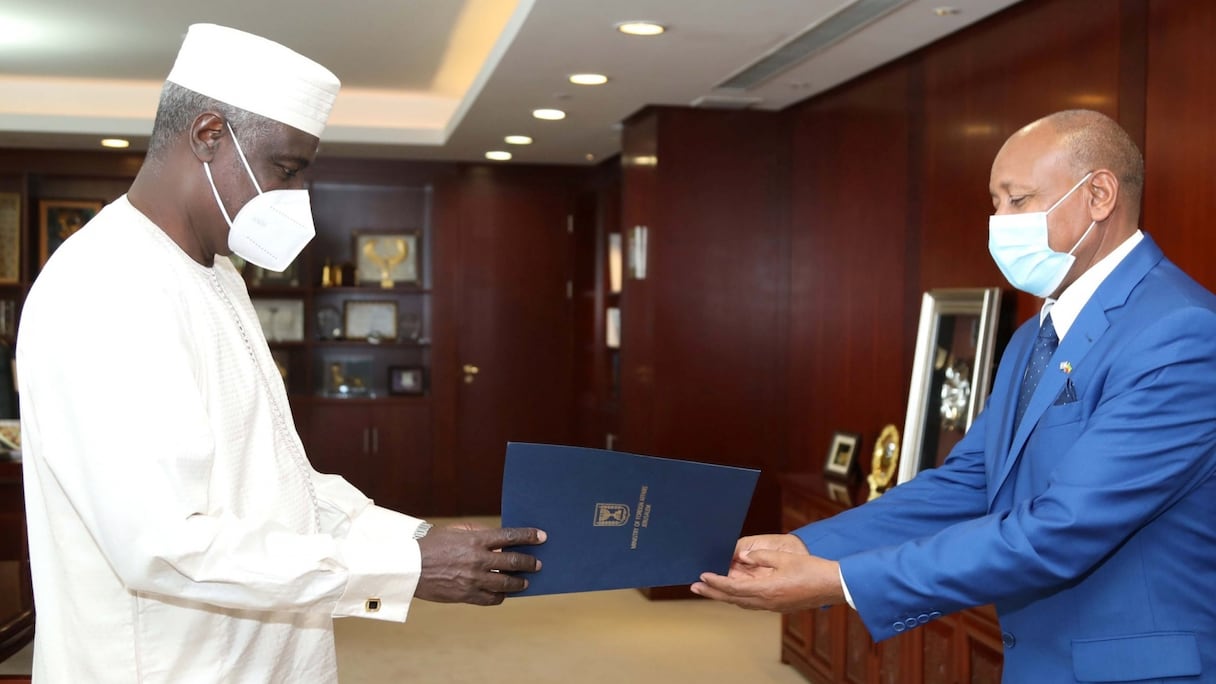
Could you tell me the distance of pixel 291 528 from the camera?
6.03 ft

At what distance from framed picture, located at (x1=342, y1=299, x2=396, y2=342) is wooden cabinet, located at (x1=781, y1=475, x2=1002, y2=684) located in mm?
4623

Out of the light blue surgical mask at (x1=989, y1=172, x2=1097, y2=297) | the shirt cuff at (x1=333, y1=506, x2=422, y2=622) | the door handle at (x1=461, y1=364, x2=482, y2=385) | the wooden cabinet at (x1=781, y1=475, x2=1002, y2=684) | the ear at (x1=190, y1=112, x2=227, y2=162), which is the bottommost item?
the wooden cabinet at (x1=781, y1=475, x2=1002, y2=684)

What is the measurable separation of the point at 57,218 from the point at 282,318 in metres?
1.70

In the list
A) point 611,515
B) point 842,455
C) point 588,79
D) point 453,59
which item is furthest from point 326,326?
point 611,515

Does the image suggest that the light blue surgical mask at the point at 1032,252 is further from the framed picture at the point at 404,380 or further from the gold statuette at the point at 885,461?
the framed picture at the point at 404,380

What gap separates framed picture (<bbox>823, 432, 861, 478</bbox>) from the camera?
4839mm

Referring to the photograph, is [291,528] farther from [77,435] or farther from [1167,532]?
[1167,532]

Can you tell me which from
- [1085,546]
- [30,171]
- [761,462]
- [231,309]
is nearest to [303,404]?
[30,171]

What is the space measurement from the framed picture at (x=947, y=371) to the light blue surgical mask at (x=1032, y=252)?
1.81 metres

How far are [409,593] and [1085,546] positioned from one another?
1.07m

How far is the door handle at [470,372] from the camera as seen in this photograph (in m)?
8.76

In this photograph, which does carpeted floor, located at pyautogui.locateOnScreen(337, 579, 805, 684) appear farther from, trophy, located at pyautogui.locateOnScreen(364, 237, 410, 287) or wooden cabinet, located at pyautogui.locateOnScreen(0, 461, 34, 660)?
trophy, located at pyautogui.locateOnScreen(364, 237, 410, 287)

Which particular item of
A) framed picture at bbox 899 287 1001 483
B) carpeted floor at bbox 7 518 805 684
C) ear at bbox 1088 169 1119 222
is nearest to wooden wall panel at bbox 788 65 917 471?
A: framed picture at bbox 899 287 1001 483

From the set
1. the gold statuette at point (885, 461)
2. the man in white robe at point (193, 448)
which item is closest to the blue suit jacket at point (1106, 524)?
the man in white robe at point (193, 448)
